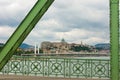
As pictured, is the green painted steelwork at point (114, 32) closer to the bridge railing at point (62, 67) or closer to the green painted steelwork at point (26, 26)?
the green painted steelwork at point (26, 26)

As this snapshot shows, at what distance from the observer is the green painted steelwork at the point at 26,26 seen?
521cm

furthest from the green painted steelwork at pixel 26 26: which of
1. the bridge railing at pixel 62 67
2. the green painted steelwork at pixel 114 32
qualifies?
the bridge railing at pixel 62 67

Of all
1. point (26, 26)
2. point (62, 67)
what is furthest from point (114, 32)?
point (62, 67)

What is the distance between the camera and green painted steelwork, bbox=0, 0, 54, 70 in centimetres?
521

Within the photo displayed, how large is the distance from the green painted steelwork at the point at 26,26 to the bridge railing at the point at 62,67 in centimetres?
1289

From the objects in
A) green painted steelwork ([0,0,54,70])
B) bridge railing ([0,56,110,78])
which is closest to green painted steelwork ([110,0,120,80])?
green painted steelwork ([0,0,54,70])

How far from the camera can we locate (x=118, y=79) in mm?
5211

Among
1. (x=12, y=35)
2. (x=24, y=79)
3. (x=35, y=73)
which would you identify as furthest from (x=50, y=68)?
(x=12, y=35)

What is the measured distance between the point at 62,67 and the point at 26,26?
13.5 m

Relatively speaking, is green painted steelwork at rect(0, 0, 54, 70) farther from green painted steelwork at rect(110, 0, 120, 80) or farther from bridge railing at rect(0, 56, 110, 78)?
bridge railing at rect(0, 56, 110, 78)

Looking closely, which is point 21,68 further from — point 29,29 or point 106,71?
point 29,29

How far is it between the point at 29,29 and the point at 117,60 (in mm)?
1466

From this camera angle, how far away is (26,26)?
5.23 metres

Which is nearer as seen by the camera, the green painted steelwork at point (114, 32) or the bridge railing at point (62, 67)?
the green painted steelwork at point (114, 32)
